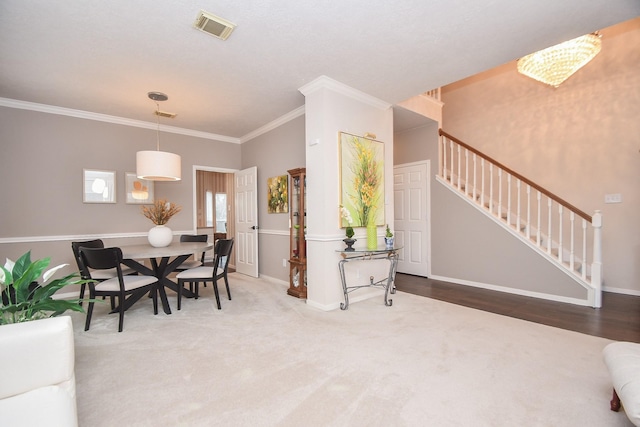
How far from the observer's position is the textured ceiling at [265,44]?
2180mm

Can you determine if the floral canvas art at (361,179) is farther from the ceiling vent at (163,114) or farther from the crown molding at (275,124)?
the ceiling vent at (163,114)

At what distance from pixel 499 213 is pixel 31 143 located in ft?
21.3

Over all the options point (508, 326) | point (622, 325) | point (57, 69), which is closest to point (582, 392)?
point (508, 326)

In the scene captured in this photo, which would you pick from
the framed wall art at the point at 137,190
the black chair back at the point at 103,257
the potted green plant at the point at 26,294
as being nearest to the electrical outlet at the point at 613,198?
the potted green plant at the point at 26,294

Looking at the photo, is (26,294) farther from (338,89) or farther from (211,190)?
(211,190)

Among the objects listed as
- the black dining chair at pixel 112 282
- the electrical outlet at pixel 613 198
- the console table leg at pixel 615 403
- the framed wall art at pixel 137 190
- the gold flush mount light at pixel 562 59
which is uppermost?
the gold flush mount light at pixel 562 59

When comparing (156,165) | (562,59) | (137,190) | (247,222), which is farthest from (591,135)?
(137,190)

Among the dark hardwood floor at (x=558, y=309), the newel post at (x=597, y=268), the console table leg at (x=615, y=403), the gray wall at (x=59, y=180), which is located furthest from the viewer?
the gray wall at (x=59, y=180)

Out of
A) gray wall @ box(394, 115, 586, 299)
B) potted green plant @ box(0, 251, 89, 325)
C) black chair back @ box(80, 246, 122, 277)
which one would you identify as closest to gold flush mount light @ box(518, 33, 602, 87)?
gray wall @ box(394, 115, 586, 299)

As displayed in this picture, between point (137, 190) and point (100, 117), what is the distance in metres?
1.18

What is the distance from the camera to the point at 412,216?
522 centimetres

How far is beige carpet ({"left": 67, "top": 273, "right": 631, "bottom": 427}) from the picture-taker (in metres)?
1.59

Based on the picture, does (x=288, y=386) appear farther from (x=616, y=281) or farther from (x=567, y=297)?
(x=616, y=281)

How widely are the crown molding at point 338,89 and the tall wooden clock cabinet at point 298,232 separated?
0.98 m
